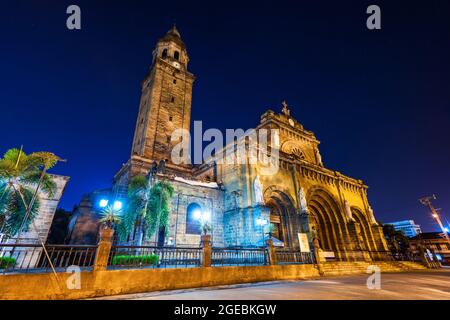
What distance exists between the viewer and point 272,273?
12445 millimetres

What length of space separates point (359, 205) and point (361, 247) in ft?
24.2

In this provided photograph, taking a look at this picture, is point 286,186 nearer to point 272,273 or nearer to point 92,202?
point 272,273

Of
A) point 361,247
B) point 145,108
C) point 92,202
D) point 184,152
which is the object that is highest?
point 145,108

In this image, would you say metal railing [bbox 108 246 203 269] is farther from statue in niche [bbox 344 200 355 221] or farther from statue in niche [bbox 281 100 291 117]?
statue in niche [bbox 281 100 291 117]

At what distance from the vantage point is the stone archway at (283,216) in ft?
66.5

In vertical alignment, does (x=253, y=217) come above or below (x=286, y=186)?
below

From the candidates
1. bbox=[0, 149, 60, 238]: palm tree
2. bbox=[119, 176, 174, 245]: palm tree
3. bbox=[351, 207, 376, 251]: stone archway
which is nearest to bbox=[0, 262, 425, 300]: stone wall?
bbox=[0, 149, 60, 238]: palm tree

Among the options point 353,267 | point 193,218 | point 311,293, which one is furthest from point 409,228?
point 311,293

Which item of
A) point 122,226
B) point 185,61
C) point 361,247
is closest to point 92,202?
point 122,226

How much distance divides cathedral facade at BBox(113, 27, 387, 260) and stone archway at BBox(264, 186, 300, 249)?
0.30ft

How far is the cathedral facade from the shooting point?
18.2m

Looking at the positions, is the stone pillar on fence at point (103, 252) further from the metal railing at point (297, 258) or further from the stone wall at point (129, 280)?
the metal railing at point (297, 258)
